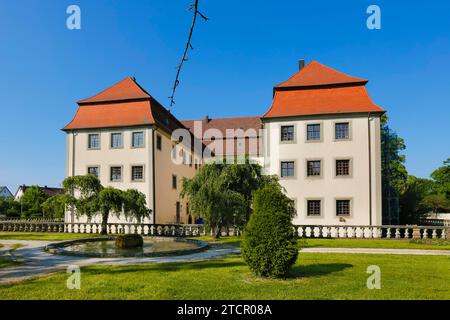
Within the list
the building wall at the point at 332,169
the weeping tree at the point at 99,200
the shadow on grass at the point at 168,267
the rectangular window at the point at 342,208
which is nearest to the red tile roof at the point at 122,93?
the weeping tree at the point at 99,200

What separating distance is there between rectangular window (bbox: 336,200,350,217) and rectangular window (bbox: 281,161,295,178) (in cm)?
378

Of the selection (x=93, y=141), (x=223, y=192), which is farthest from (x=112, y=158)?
(x=223, y=192)

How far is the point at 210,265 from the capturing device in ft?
30.6

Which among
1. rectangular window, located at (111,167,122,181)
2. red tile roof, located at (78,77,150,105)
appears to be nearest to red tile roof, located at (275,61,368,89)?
red tile roof, located at (78,77,150,105)

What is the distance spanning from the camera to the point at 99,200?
→ 63.6 ft

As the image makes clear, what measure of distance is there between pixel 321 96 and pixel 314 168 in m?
5.36

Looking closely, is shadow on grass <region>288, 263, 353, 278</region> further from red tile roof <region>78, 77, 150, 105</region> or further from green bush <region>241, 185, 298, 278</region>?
red tile roof <region>78, 77, 150, 105</region>

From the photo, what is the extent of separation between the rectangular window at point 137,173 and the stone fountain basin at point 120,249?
814cm

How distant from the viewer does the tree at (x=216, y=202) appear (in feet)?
53.8

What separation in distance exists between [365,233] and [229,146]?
20142 millimetres

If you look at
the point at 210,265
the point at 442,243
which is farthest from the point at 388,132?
the point at 210,265
